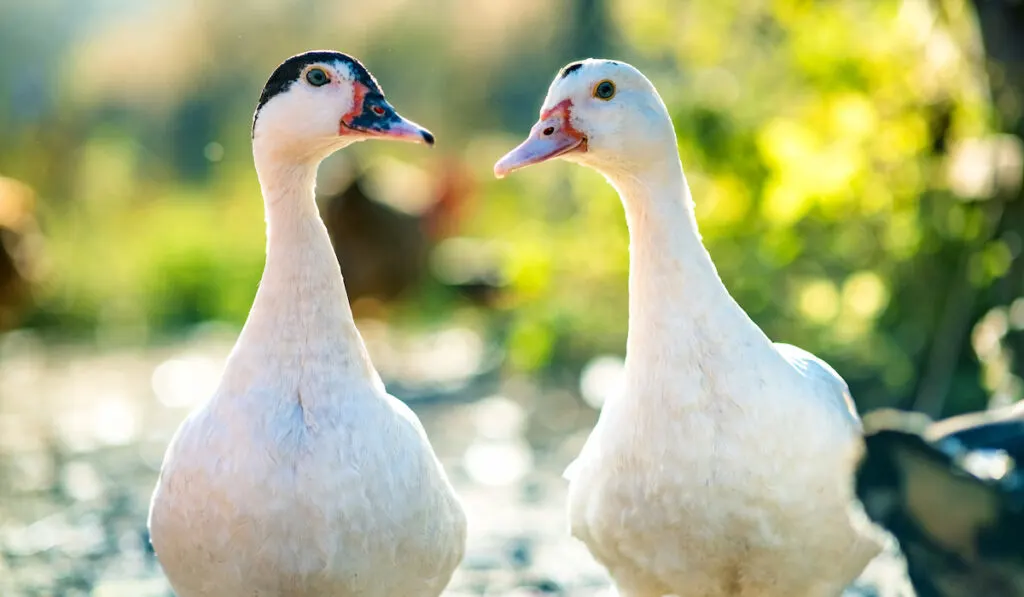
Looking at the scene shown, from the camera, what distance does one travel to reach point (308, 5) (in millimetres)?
15617

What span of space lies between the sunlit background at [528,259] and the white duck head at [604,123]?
0.74 meters

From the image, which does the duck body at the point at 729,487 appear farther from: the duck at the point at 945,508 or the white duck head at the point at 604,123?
the white duck head at the point at 604,123

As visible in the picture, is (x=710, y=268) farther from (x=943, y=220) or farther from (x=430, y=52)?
(x=430, y=52)

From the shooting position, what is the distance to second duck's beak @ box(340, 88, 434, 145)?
357cm

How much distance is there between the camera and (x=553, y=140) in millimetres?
3682

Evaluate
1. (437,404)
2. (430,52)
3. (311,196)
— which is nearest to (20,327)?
(437,404)

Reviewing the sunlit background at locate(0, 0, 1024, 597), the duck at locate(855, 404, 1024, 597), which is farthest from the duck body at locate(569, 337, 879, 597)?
the sunlit background at locate(0, 0, 1024, 597)

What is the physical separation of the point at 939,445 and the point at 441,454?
13.6 ft

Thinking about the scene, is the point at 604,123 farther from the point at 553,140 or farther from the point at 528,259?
the point at 528,259

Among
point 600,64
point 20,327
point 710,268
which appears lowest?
point 20,327

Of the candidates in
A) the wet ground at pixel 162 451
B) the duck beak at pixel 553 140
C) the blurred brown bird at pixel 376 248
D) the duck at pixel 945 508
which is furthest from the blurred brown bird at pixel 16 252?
the duck at pixel 945 508

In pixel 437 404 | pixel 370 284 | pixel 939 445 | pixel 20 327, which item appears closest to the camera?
pixel 939 445

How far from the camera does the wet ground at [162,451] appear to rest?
548cm

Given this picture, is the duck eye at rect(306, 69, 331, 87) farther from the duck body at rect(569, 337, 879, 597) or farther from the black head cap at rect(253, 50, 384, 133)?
the duck body at rect(569, 337, 879, 597)
